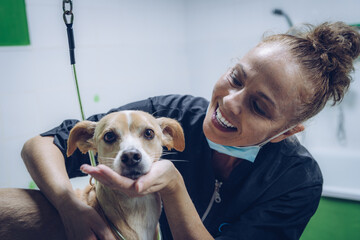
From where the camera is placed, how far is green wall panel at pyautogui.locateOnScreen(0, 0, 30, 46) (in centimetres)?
119

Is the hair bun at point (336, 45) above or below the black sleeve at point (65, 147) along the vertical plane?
above

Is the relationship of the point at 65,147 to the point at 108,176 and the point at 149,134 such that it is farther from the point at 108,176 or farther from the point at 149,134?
the point at 108,176

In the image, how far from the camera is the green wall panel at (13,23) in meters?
1.19

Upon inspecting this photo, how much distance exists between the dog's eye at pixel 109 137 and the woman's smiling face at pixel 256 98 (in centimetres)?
35

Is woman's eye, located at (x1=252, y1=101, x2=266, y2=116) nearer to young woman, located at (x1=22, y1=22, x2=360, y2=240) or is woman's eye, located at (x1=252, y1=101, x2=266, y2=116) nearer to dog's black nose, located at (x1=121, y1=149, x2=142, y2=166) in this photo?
young woman, located at (x1=22, y1=22, x2=360, y2=240)

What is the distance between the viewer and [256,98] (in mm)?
922

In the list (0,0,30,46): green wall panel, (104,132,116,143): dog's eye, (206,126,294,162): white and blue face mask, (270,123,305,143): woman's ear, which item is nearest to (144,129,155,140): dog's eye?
(104,132,116,143): dog's eye

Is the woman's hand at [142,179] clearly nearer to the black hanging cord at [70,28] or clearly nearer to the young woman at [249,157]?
the young woman at [249,157]

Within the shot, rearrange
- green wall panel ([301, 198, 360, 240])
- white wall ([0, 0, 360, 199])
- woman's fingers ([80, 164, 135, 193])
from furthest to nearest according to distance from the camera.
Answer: green wall panel ([301, 198, 360, 240]) < white wall ([0, 0, 360, 199]) < woman's fingers ([80, 164, 135, 193])

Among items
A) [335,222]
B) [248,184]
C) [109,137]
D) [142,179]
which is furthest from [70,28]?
[335,222]

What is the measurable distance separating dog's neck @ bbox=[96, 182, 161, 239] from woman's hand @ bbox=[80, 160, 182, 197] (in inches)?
5.2

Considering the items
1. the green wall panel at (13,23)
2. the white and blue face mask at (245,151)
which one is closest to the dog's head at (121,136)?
the white and blue face mask at (245,151)

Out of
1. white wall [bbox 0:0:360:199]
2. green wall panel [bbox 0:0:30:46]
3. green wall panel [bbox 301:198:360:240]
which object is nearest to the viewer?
green wall panel [bbox 0:0:30:46]

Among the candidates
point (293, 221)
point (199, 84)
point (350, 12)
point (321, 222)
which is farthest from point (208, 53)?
point (293, 221)
